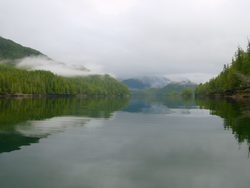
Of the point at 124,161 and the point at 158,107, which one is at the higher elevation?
the point at 158,107

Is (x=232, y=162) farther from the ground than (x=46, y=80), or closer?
closer

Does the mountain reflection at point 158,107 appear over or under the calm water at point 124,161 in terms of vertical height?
over

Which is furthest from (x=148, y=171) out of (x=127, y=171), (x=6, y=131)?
(x=6, y=131)

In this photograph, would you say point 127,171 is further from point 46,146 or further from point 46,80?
point 46,80

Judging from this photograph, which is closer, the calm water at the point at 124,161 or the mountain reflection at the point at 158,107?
the calm water at the point at 124,161

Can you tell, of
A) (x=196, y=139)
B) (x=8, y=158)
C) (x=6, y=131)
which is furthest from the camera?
(x=6, y=131)

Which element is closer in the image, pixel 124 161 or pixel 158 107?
pixel 124 161

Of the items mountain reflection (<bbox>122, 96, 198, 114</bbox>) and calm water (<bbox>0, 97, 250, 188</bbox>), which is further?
mountain reflection (<bbox>122, 96, 198, 114</bbox>)

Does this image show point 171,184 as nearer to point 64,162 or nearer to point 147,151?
point 147,151

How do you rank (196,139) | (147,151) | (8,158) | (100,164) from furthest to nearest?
(196,139), (147,151), (8,158), (100,164)

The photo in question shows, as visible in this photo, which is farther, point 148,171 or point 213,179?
point 148,171

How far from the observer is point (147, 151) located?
363 inches

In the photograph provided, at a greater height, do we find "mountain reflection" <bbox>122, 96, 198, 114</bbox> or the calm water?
"mountain reflection" <bbox>122, 96, 198, 114</bbox>

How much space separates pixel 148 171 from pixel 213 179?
2479 millimetres
